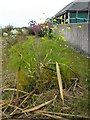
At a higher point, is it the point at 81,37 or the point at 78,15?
the point at 78,15

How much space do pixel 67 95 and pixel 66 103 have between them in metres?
0.18

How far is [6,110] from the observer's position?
3855 millimetres

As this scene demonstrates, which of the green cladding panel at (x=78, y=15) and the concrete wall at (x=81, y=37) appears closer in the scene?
the concrete wall at (x=81, y=37)

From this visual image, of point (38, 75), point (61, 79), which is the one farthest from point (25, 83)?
point (61, 79)

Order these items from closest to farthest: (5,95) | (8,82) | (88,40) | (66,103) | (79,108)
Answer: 1. (79,108)
2. (66,103)
3. (5,95)
4. (8,82)
5. (88,40)

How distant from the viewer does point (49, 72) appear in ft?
14.4

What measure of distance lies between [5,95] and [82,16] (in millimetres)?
18844

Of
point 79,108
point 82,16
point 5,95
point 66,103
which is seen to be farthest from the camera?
point 82,16

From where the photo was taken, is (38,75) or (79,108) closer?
(79,108)

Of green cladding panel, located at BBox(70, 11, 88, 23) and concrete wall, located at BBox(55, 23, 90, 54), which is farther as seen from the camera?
green cladding panel, located at BBox(70, 11, 88, 23)

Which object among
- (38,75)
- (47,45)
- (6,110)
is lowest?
(6,110)

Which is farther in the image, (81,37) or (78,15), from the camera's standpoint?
(78,15)

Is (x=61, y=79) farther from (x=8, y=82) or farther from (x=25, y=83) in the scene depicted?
(x=8, y=82)

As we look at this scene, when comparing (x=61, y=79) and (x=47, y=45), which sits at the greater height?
(x=47, y=45)
